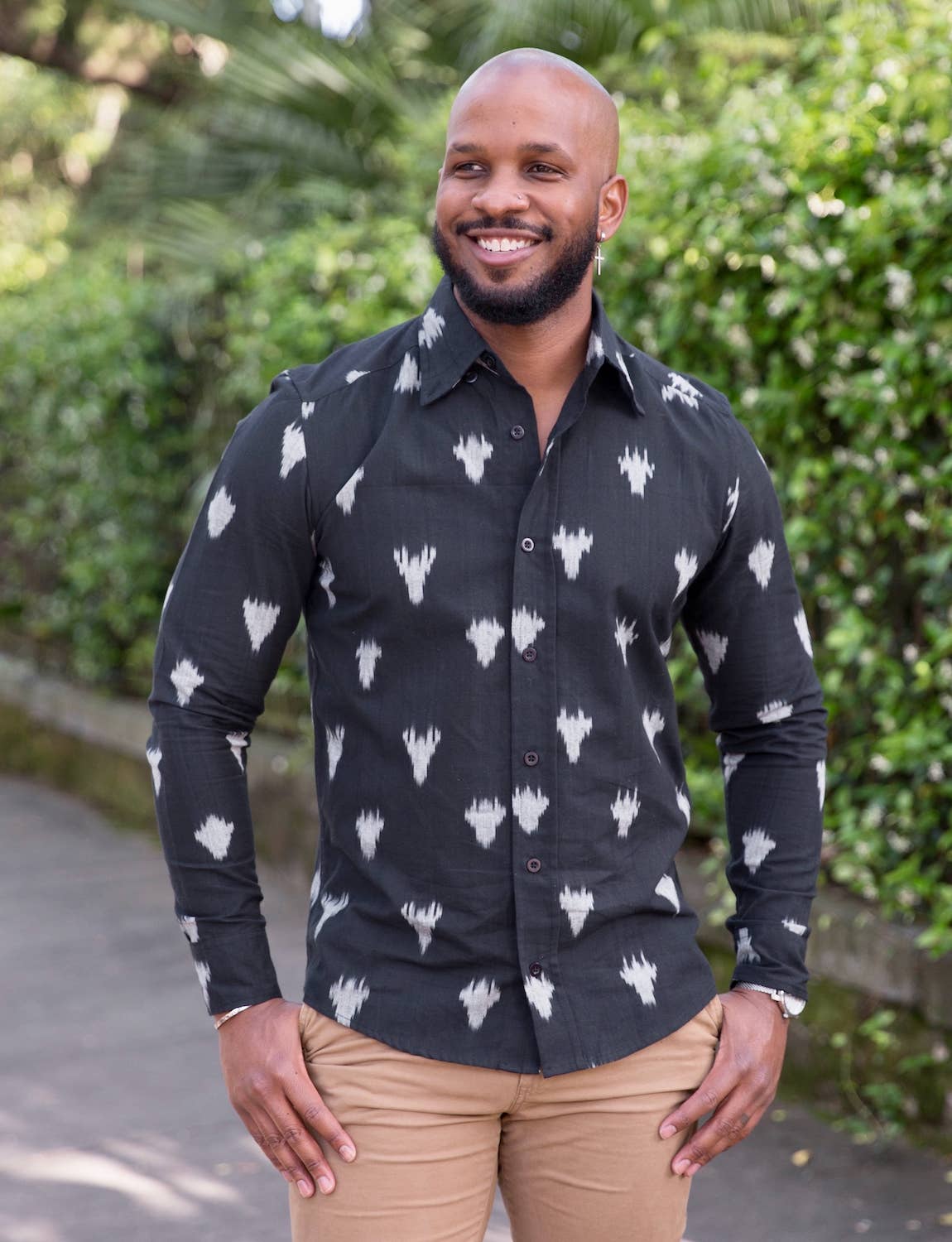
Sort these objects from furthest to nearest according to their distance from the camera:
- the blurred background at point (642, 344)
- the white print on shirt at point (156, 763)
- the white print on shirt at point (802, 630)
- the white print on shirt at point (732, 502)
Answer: the blurred background at point (642, 344)
the white print on shirt at point (802, 630)
the white print on shirt at point (732, 502)
the white print on shirt at point (156, 763)

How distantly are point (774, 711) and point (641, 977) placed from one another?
0.46 metres

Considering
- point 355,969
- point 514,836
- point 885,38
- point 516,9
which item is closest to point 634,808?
point 514,836

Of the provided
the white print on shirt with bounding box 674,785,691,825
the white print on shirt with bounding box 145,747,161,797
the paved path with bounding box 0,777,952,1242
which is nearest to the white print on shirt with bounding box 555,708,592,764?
the white print on shirt with bounding box 674,785,691,825

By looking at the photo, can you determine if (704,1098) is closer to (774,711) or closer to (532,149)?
(774,711)

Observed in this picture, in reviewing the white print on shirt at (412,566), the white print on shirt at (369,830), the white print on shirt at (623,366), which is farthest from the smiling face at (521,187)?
the white print on shirt at (369,830)

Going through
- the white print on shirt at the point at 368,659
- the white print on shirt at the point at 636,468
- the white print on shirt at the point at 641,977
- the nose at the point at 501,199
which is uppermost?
the nose at the point at 501,199

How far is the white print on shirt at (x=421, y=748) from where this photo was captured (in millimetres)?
1969

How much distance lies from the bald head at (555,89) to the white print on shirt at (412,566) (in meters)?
0.59

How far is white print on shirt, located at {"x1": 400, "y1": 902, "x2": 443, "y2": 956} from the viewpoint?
6.41ft

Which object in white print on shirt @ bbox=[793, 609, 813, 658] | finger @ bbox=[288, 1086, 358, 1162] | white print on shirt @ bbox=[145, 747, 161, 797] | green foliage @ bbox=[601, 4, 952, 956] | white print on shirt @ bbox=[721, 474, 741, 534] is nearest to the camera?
finger @ bbox=[288, 1086, 358, 1162]

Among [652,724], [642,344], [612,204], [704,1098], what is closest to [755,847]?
[652,724]

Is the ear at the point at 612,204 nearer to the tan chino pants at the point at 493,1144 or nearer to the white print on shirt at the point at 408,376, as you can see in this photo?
the white print on shirt at the point at 408,376

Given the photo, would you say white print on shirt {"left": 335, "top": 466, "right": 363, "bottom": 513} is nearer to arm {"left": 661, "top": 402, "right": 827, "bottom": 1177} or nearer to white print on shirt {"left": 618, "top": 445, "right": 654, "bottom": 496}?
white print on shirt {"left": 618, "top": 445, "right": 654, "bottom": 496}

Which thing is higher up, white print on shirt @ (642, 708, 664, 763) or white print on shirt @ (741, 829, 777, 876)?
white print on shirt @ (642, 708, 664, 763)
